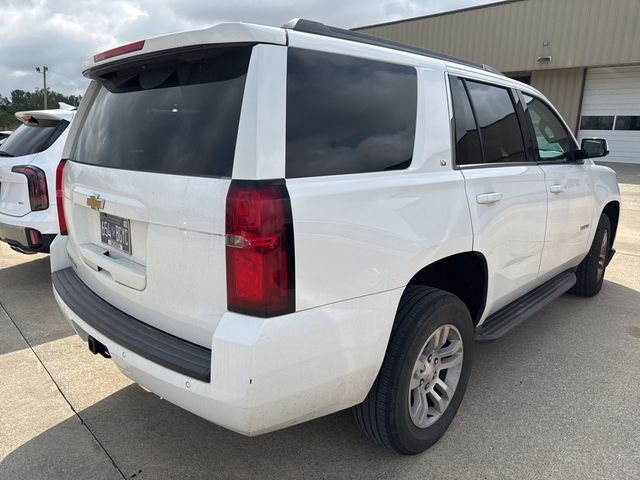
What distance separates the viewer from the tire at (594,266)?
4.58 meters

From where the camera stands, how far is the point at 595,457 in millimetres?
2459

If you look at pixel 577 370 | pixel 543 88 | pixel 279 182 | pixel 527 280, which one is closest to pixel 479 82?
pixel 527 280

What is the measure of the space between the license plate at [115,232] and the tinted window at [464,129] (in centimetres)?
166

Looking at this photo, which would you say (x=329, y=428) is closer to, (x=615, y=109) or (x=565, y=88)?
(x=615, y=109)

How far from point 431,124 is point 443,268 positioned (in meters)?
0.82

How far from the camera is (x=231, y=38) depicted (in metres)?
1.78

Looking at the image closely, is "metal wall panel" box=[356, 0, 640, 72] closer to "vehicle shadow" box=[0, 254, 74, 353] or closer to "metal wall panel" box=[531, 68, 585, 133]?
"metal wall panel" box=[531, 68, 585, 133]

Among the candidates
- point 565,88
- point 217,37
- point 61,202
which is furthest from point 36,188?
point 565,88

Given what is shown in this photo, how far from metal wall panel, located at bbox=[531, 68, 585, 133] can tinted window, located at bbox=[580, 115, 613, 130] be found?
0.27 m

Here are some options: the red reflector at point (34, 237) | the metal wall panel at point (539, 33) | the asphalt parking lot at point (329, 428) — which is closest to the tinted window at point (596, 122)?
the metal wall panel at point (539, 33)

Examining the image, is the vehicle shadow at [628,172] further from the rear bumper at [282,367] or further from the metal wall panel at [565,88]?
the rear bumper at [282,367]

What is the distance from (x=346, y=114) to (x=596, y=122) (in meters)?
19.3

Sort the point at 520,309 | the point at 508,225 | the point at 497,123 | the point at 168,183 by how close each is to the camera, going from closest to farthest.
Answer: the point at 168,183, the point at 508,225, the point at 497,123, the point at 520,309

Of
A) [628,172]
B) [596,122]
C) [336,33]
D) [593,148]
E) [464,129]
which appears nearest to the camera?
[336,33]
